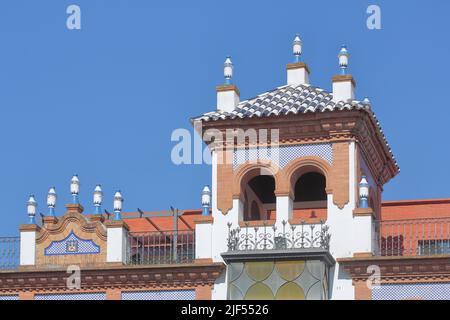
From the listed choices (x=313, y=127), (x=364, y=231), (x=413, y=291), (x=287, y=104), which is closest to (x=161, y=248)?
(x=287, y=104)

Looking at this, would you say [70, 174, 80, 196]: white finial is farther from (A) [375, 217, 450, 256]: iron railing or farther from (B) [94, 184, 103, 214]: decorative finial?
(A) [375, 217, 450, 256]: iron railing

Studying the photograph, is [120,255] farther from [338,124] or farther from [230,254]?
[338,124]

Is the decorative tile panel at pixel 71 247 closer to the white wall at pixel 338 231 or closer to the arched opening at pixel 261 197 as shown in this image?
the white wall at pixel 338 231

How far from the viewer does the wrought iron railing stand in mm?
39906

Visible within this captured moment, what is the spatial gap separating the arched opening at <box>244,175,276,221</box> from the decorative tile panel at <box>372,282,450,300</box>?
5.03m

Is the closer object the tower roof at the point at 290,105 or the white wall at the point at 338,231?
the white wall at the point at 338,231

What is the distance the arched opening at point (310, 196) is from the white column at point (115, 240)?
5.30 metres

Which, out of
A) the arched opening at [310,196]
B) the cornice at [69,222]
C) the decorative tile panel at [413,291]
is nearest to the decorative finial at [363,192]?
the decorative tile panel at [413,291]

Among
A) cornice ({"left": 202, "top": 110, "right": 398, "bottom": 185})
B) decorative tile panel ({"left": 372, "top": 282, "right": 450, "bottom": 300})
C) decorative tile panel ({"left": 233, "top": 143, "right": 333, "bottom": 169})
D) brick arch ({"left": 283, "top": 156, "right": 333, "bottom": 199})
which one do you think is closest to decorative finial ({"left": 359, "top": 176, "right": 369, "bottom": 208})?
brick arch ({"left": 283, "top": 156, "right": 333, "bottom": 199})

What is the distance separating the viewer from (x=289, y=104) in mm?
41406

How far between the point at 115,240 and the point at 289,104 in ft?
19.0

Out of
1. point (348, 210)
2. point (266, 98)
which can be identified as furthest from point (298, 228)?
point (266, 98)

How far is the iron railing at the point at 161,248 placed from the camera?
41.2 meters
